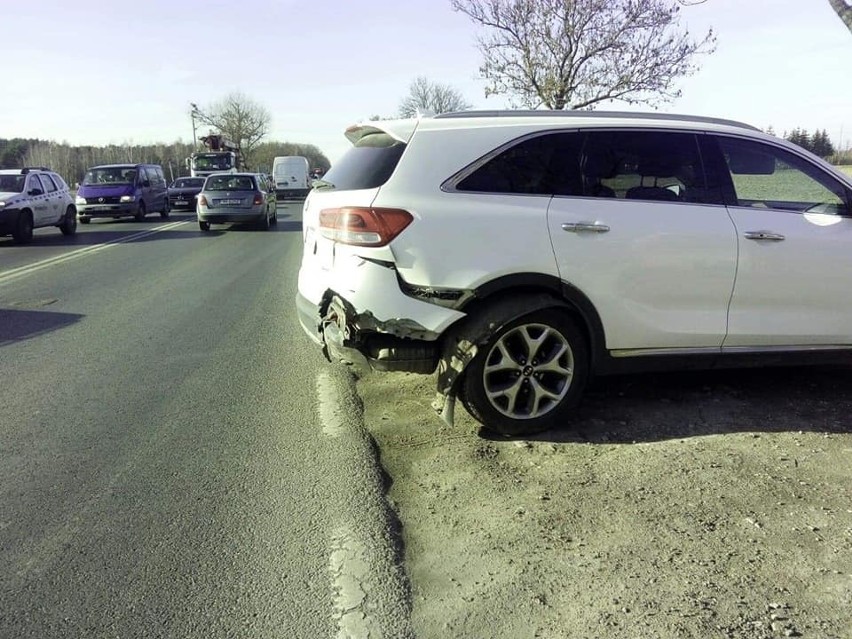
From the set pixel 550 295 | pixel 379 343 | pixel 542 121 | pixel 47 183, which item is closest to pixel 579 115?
pixel 542 121

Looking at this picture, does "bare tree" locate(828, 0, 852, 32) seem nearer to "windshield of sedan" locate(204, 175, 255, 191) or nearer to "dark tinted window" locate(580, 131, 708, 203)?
"dark tinted window" locate(580, 131, 708, 203)

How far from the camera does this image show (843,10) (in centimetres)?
839

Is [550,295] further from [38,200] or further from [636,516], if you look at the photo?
[38,200]

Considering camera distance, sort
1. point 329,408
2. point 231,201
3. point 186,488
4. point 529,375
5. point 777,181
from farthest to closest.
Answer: point 231,201, point 329,408, point 777,181, point 529,375, point 186,488

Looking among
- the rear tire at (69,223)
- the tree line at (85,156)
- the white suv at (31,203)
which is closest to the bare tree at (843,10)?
the white suv at (31,203)

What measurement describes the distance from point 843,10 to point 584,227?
22.6 feet

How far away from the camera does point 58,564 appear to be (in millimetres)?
2984

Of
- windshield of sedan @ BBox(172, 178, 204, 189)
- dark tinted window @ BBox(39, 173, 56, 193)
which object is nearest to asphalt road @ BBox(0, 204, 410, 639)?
dark tinted window @ BBox(39, 173, 56, 193)

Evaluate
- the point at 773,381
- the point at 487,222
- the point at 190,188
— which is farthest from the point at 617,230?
the point at 190,188

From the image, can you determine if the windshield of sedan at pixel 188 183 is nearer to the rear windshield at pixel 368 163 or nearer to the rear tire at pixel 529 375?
the rear windshield at pixel 368 163

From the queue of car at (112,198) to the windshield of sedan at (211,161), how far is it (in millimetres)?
15180

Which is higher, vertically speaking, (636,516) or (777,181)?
(777,181)

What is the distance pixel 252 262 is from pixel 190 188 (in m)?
20.5

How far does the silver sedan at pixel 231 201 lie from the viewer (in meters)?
19.2
